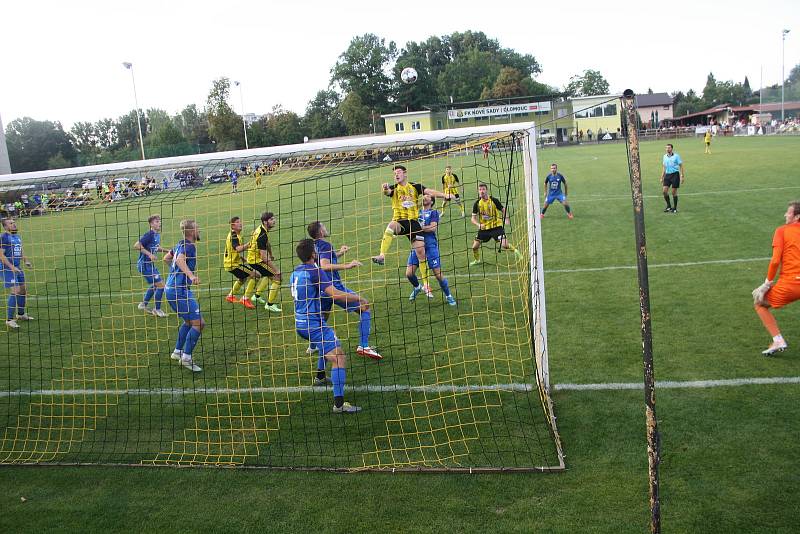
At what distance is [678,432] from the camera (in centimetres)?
597

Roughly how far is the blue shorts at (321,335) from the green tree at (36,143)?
2659 inches

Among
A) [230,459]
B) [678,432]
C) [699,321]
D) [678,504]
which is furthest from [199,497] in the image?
[699,321]

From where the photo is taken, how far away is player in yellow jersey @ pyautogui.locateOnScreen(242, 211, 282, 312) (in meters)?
10.4

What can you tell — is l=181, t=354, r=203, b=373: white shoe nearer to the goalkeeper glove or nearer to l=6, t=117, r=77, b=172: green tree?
the goalkeeper glove

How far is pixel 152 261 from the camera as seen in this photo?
10.9m

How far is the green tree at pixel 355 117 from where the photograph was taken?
85.8 metres

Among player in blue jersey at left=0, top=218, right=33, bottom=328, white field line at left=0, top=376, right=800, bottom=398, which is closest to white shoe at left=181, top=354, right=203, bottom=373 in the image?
white field line at left=0, top=376, right=800, bottom=398

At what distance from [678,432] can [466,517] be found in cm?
231

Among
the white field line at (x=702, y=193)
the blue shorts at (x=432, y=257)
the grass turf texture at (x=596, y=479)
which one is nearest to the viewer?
the grass turf texture at (x=596, y=479)

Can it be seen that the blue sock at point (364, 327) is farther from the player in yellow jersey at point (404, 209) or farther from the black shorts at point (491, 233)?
the black shorts at point (491, 233)

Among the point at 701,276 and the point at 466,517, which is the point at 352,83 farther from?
the point at 466,517

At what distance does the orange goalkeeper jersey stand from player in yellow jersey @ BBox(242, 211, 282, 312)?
21.8 feet

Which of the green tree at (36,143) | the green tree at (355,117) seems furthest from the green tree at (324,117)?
the green tree at (36,143)

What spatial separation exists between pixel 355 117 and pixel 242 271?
7703 centimetres
